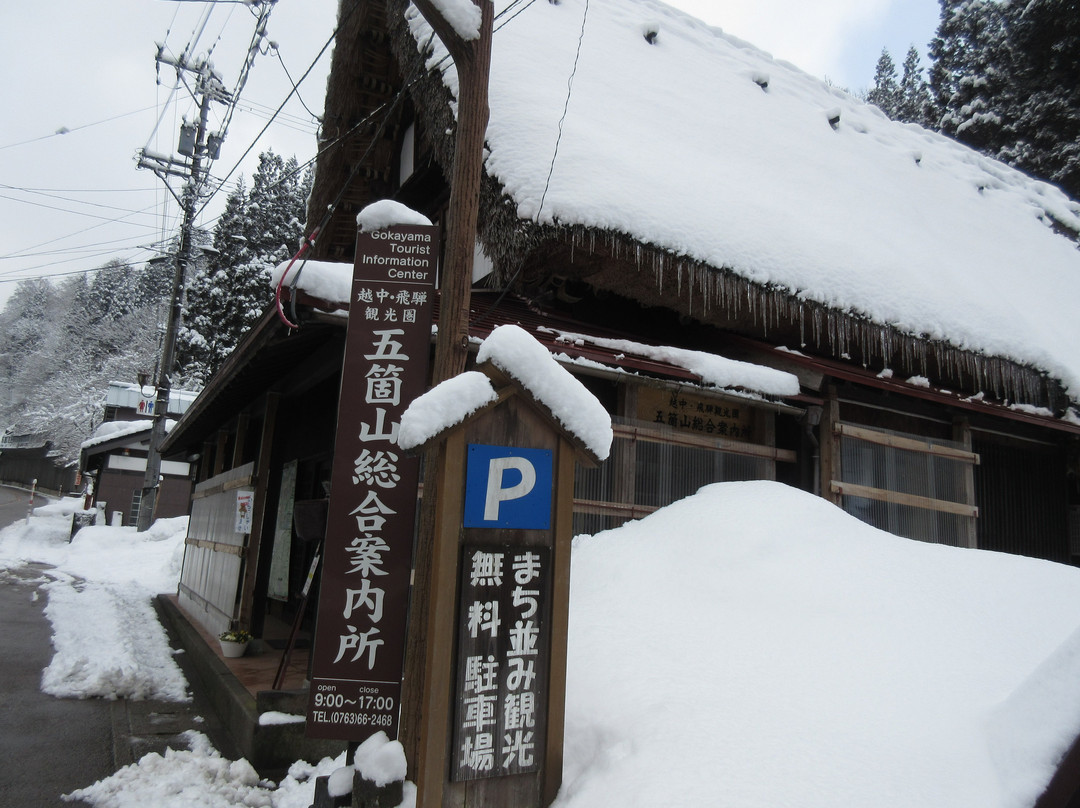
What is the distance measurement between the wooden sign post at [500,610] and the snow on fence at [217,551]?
5.04 m

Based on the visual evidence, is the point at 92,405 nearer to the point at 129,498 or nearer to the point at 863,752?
the point at 129,498

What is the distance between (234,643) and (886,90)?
3542cm

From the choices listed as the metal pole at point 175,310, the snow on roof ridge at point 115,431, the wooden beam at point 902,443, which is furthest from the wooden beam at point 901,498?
the snow on roof ridge at point 115,431

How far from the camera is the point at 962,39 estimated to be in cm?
1933

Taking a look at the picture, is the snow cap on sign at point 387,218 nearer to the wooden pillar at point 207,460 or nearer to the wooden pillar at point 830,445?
the wooden pillar at point 830,445

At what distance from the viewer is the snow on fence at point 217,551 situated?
23.9ft

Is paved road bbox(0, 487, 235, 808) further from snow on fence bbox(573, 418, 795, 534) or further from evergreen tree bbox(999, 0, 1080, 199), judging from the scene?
evergreen tree bbox(999, 0, 1080, 199)

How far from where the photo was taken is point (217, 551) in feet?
27.8

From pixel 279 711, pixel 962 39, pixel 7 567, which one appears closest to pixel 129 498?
pixel 7 567

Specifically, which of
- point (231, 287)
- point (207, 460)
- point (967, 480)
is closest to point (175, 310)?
point (207, 460)

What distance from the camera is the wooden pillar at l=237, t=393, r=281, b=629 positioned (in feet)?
23.0

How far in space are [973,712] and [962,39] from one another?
22.4 metres

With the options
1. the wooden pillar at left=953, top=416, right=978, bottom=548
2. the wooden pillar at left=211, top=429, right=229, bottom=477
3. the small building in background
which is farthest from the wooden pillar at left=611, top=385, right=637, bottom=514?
the small building in background

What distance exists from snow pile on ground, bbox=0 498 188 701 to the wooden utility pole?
4392mm
